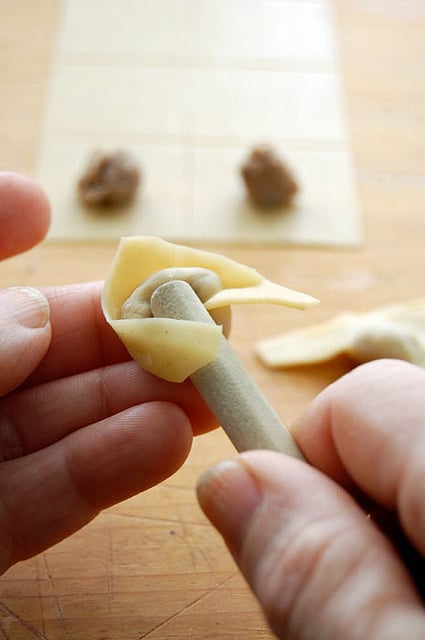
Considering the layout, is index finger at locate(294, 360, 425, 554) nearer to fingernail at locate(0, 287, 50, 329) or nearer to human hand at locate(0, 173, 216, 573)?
human hand at locate(0, 173, 216, 573)

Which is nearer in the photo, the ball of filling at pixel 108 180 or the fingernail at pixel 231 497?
the fingernail at pixel 231 497

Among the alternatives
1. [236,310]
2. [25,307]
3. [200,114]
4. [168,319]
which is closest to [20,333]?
[25,307]

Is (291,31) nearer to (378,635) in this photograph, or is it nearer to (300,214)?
(300,214)

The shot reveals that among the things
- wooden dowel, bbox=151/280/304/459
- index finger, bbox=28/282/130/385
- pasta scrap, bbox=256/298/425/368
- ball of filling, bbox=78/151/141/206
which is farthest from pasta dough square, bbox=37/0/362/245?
wooden dowel, bbox=151/280/304/459

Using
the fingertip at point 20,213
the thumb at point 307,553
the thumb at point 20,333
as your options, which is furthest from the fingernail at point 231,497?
the fingertip at point 20,213

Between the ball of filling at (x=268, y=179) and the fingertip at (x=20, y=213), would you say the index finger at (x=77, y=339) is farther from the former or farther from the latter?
the ball of filling at (x=268, y=179)

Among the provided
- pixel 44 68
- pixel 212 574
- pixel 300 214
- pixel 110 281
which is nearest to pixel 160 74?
pixel 44 68
